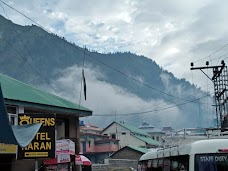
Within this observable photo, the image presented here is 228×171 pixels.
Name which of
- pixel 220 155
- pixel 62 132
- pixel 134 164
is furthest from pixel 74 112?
pixel 134 164

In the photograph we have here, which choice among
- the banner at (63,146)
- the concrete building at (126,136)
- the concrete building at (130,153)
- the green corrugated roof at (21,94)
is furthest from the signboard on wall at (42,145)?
the concrete building at (126,136)

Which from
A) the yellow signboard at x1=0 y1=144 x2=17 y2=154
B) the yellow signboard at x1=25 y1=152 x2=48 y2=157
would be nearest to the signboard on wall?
the yellow signboard at x1=25 y1=152 x2=48 y2=157

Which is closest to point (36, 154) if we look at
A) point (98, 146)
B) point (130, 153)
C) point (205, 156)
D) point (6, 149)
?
point (6, 149)

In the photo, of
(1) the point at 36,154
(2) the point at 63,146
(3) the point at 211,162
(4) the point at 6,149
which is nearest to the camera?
(3) the point at 211,162

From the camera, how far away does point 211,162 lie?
10977mm

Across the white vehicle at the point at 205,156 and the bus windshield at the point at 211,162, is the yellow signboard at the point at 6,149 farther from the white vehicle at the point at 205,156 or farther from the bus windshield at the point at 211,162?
the bus windshield at the point at 211,162

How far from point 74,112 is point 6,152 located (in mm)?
6325

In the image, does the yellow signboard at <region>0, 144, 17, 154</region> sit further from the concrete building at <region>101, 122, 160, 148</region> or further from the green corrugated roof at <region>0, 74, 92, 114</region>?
the concrete building at <region>101, 122, 160, 148</region>

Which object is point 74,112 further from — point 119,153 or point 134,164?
point 119,153

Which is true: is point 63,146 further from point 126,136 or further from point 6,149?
point 126,136

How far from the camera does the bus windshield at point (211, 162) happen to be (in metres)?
10.9

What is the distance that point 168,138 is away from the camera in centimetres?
1616

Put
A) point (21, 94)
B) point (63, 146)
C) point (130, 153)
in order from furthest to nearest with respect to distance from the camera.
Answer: point (130, 153) < point (21, 94) < point (63, 146)

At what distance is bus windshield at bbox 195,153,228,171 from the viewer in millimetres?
10867
